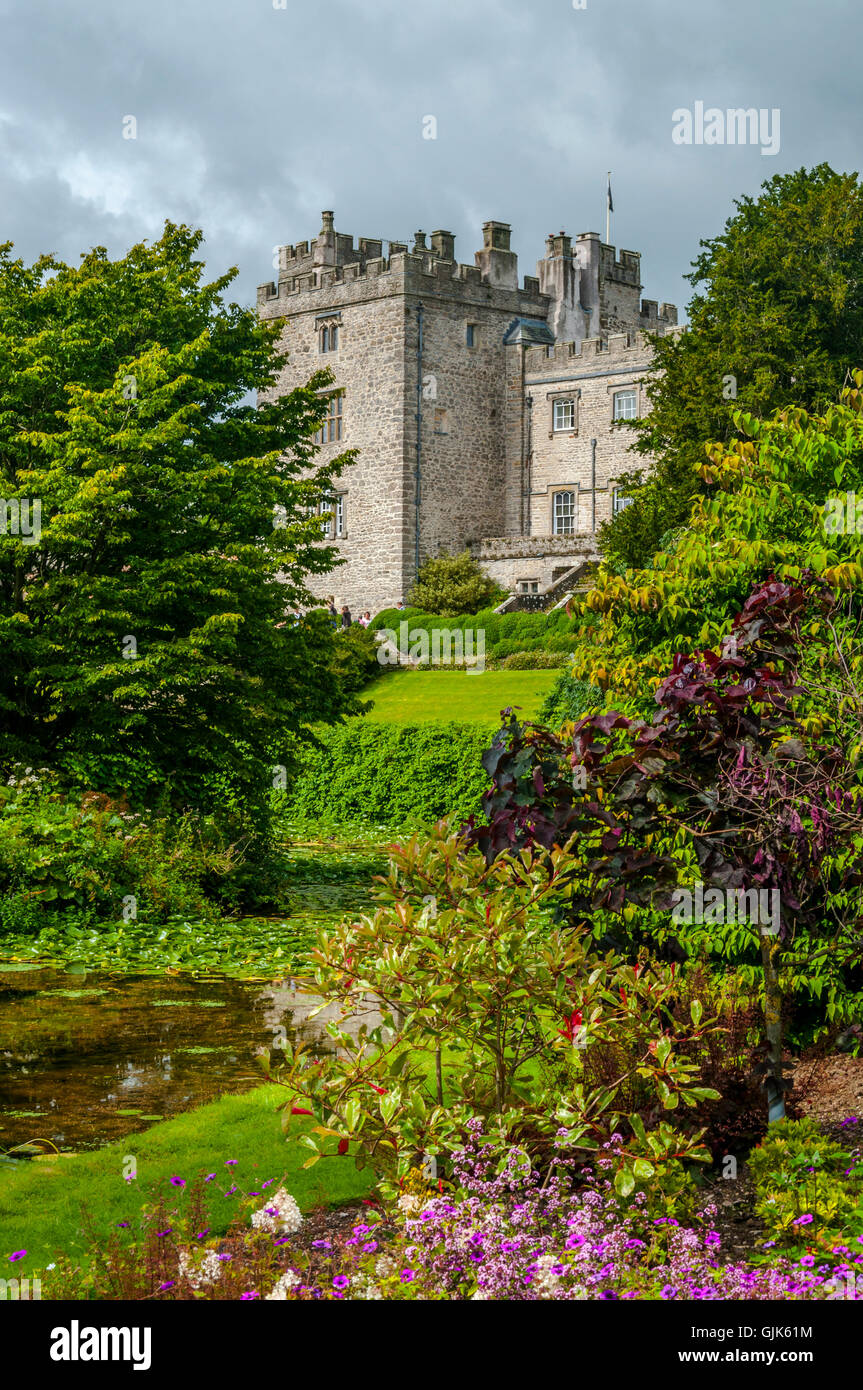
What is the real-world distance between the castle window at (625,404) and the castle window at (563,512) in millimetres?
3545

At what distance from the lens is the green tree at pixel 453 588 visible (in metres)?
49.3

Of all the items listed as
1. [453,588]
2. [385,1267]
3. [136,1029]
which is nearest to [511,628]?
[453,588]

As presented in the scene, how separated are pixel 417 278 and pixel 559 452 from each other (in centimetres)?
819

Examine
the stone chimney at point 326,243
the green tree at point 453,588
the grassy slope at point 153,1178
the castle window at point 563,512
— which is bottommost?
the grassy slope at point 153,1178

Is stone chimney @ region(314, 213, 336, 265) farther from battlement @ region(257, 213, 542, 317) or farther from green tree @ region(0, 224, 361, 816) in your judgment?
green tree @ region(0, 224, 361, 816)

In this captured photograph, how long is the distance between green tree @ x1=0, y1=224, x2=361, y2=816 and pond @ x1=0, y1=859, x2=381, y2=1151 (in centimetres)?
288

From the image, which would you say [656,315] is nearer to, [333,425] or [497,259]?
[497,259]

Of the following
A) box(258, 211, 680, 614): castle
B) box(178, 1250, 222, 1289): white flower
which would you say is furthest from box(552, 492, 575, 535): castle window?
box(178, 1250, 222, 1289): white flower

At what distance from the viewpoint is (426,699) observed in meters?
37.6

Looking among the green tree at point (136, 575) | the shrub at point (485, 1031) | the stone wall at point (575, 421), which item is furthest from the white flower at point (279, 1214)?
the stone wall at point (575, 421)

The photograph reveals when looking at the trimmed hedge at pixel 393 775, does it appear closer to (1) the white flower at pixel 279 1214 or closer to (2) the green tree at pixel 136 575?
(2) the green tree at pixel 136 575

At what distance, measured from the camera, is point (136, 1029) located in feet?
34.8
